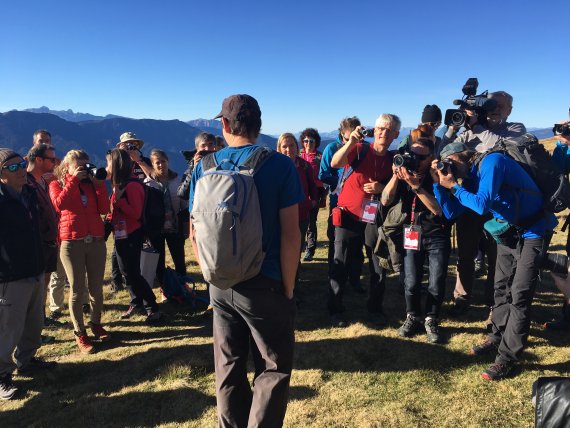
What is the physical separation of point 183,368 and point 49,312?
10.8 ft

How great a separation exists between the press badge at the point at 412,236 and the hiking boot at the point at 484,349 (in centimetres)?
127

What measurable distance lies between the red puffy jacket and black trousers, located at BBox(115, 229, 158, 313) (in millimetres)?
526

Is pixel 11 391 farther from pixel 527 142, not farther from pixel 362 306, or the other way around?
pixel 527 142

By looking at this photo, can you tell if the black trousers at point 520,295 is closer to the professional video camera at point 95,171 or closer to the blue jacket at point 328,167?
the blue jacket at point 328,167

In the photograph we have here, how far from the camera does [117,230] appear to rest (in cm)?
505

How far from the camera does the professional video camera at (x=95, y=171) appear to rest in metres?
4.39

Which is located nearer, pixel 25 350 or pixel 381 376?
pixel 381 376

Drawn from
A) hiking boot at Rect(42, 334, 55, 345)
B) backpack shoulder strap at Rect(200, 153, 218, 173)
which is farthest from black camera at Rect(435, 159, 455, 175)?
hiking boot at Rect(42, 334, 55, 345)

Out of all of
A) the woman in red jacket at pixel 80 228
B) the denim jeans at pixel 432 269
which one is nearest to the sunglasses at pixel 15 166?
the woman in red jacket at pixel 80 228

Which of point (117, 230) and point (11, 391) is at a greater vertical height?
point (117, 230)

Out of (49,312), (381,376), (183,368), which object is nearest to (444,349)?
(381,376)

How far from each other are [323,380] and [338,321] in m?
1.29

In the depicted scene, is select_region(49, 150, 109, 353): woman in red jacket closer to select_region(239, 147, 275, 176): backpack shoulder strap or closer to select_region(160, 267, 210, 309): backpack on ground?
select_region(160, 267, 210, 309): backpack on ground

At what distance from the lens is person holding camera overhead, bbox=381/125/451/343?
404 cm
